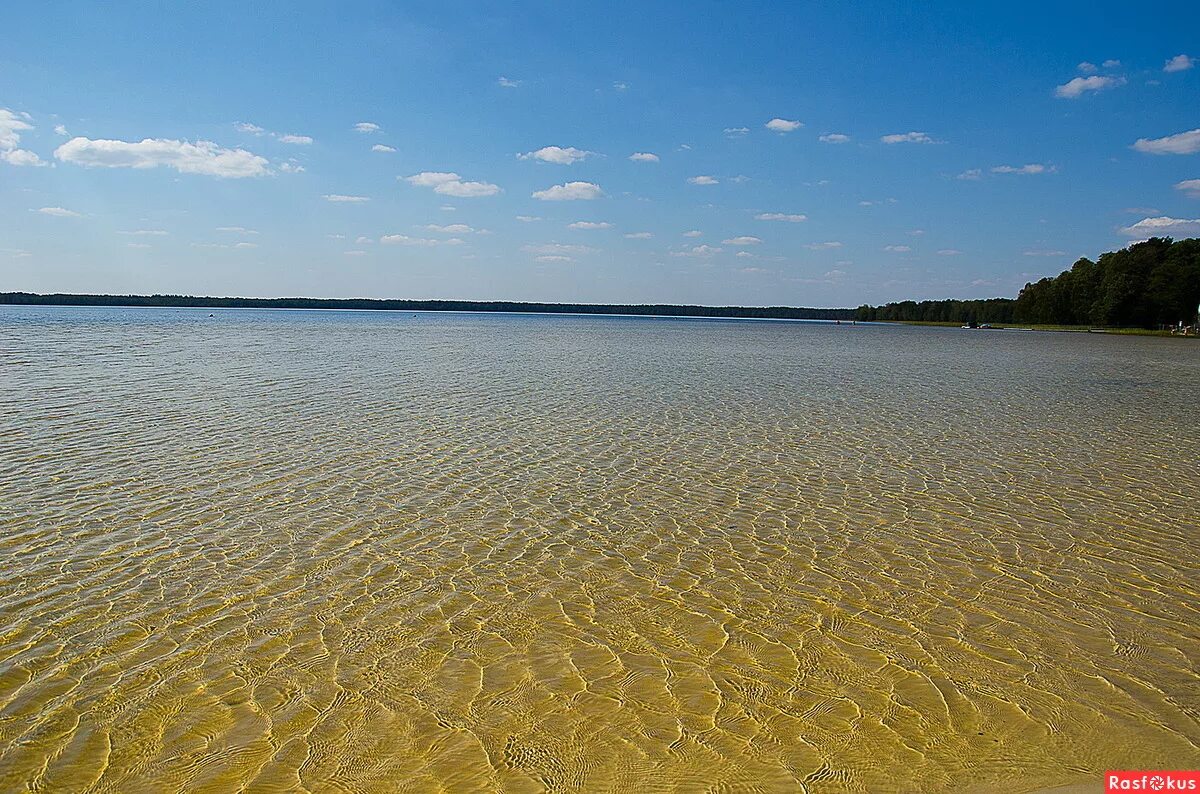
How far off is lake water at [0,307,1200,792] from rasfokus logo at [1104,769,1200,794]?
0.07 m

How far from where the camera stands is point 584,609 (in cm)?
621

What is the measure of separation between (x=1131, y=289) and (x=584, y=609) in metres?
102

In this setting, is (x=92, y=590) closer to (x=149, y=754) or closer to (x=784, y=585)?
(x=149, y=754)

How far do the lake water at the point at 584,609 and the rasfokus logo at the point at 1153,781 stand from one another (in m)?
0.07

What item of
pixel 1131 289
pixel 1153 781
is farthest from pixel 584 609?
pixel 1131 289

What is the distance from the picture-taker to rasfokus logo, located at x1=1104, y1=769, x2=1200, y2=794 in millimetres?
4051

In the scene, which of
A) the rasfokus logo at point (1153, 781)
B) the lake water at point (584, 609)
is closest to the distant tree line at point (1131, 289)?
the lake water at point (584, 609)

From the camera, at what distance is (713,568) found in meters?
7.21

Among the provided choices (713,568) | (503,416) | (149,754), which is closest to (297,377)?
(503,416)

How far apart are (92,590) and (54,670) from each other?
142 cm

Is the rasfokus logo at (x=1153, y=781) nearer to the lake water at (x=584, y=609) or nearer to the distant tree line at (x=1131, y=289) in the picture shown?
the lake water at (x=584, y=609)

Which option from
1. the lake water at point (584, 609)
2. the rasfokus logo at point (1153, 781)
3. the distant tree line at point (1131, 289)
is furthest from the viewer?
the distant tree line at point (1131, 289)

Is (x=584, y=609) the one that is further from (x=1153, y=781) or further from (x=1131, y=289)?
(x=1131, y=289)

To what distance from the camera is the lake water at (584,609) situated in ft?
13.9
